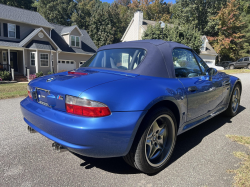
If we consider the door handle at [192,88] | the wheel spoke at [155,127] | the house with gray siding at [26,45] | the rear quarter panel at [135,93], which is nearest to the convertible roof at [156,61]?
the rear quarter panel at [135,93]

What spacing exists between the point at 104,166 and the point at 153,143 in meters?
0.73

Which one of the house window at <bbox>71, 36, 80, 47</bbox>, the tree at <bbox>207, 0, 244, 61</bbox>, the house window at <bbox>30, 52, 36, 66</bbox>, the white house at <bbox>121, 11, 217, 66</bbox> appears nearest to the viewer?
the house window at <bbox>30, 52, 36, 66</bbox>

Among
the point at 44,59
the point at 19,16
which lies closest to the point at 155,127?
the point at 44,59

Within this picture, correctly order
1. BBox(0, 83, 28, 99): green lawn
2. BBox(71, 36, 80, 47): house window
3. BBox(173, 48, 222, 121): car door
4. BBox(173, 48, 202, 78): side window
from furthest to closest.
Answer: BBox(71, 36, 80, 47): house window
BBox(0, 83, 28, 99): green lawn
BBox(173, 48, 202, 78): side window
BBox(173, 48, 222, 121): car door

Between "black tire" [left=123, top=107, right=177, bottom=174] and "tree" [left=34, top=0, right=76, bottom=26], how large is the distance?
44907 mm

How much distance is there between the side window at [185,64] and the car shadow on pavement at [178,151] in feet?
3.78

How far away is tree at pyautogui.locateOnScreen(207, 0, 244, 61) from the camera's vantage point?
31438 mm

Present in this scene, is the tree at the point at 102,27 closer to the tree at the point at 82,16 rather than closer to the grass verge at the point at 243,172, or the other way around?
the tree at the point at 82,16

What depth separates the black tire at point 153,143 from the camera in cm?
220

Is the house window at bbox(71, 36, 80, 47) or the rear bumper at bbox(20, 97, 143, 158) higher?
the house window at bbox(71, 36, 80, 47)

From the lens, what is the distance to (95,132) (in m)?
1.93

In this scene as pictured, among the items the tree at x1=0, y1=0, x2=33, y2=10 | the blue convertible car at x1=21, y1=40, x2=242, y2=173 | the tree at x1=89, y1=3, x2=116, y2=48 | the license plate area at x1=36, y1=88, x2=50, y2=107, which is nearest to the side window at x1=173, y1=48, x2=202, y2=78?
the blue convertible car at x1=21, y1=40, x2=242, y2=173

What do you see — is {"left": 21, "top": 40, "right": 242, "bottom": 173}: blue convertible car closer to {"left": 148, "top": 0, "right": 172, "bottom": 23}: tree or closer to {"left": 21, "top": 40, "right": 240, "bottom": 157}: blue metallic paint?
{"left": 21, "top": 40, "right": 240, "bottom": 157}: blue metallic paint

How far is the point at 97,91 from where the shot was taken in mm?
2021
